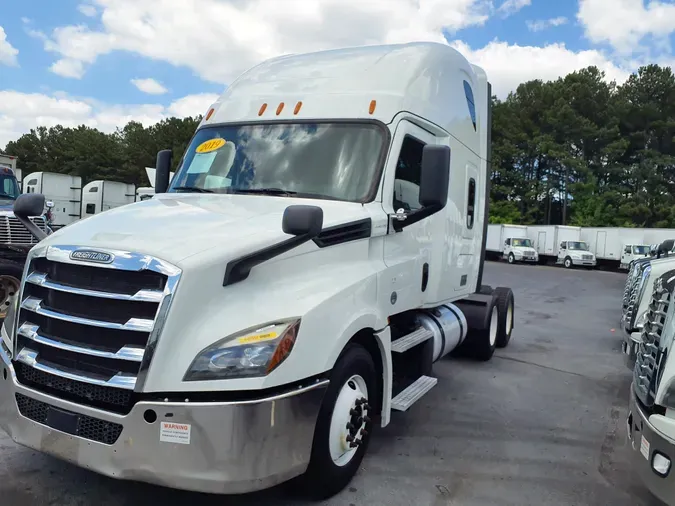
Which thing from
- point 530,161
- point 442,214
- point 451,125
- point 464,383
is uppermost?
point 530,161

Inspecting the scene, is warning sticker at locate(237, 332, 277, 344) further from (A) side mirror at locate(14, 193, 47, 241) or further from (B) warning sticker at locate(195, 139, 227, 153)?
(B) warning sticker at locate(195, 139, 227, 153)

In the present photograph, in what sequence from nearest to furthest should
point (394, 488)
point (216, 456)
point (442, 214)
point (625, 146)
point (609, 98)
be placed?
point (216, 456) < point (394, 488) < point (442, 214) < point (625, 146) < point (609, 98)

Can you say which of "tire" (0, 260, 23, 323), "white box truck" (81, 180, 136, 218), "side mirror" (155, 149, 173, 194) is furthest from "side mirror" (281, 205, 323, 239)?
"white box truck" (81, 180, 136, 218)

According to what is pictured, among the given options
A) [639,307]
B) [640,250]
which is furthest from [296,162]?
[640,250]

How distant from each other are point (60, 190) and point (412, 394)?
24.7 meters

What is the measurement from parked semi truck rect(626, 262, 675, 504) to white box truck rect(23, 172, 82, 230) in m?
24.8

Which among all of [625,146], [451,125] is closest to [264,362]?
[451,125]

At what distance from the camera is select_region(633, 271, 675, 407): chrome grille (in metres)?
3.15

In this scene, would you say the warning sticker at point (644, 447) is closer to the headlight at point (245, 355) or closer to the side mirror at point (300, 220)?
the headlight at point (245, 355)

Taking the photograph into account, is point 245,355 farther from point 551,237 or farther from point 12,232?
point 551,237

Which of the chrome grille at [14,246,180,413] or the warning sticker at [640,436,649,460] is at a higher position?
the chrome grille at [14,246,180,413]

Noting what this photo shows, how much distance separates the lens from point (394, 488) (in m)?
4.00

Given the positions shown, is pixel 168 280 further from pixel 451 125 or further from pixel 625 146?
pixel 625 146

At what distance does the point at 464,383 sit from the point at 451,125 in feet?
10.2
